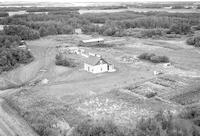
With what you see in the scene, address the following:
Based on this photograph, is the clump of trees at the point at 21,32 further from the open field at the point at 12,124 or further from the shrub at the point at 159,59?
the open field at the point at 12,124

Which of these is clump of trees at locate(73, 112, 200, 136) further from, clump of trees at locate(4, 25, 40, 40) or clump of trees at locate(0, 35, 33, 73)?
clump of trees at locate(4, 25, 40, 40)

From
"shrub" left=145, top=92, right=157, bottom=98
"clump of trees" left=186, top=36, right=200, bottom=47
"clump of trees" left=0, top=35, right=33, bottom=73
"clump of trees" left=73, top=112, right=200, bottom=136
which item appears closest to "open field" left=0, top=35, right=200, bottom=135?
"shrub" left=145, top=92, right=157, bottom=98

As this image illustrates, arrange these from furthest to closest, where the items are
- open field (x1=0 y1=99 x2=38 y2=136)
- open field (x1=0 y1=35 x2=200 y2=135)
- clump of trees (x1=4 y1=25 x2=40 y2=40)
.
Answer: clump of trees (x1=4 y1=25 x2=40 y2=40) → open field (x1=0 y1=35 x2=200 y2=135) → open field (x1=0 y1=99 x2=38 y2=136)

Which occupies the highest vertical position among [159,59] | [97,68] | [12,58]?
[12,58]

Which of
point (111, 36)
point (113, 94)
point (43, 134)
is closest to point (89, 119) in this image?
point (43, 134)

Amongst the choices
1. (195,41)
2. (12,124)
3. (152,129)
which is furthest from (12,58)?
(195,41)

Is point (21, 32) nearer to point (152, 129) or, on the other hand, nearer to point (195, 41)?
point (195, 41)

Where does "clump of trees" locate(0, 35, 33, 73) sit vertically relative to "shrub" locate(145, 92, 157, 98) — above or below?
above

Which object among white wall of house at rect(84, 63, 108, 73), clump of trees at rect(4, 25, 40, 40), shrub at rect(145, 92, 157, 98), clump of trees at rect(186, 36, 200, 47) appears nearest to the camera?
shrub at rect(145, 92, 157, 98)

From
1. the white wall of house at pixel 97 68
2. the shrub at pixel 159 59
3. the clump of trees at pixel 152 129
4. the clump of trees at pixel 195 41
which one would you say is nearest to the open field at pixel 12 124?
the clump of trees at pixel 152 129
